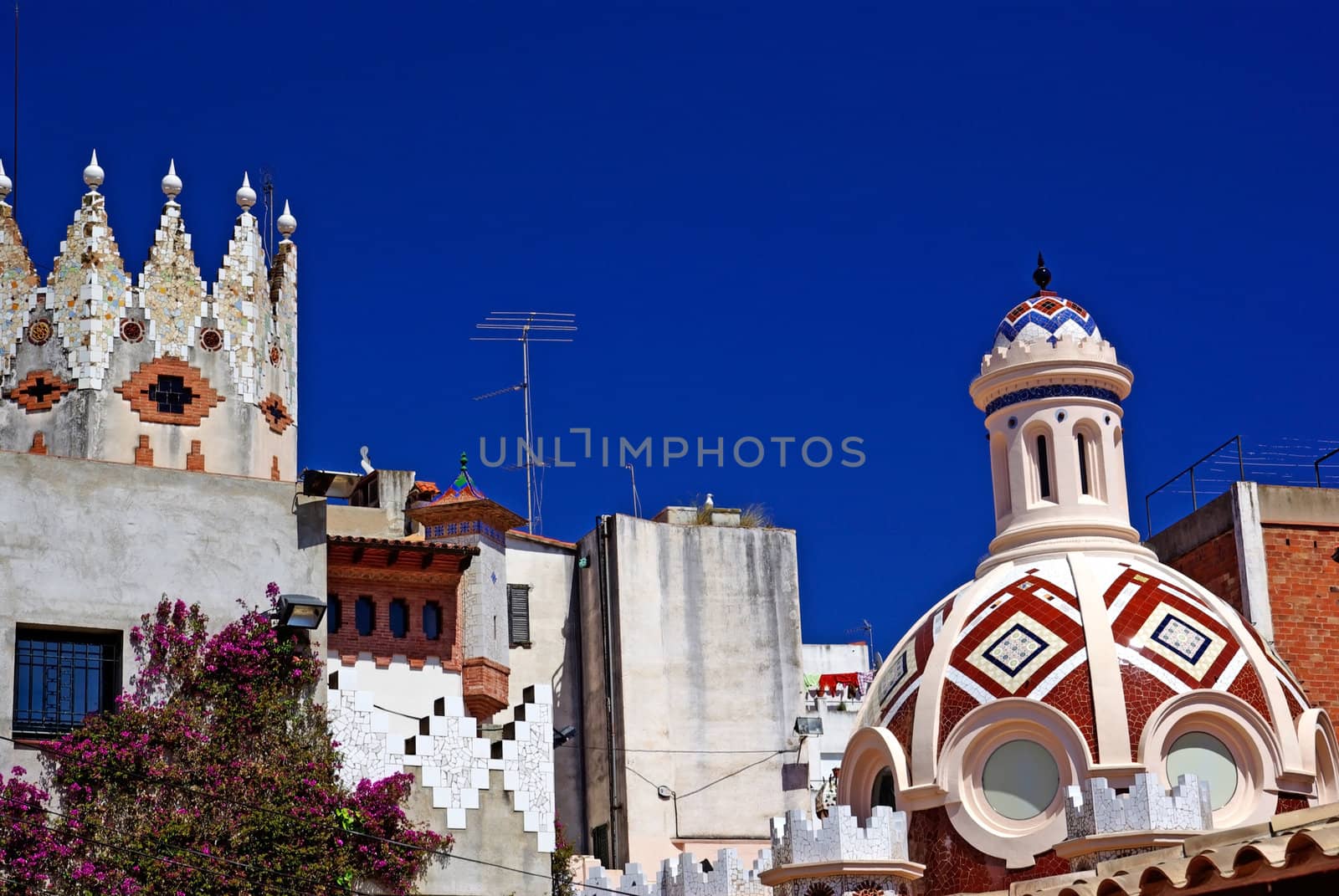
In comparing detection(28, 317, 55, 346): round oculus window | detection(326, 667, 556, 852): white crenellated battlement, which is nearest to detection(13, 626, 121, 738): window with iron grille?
detection(326, 667, 556, 852): white crenellated battlement

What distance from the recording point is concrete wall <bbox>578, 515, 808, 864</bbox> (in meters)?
39.8

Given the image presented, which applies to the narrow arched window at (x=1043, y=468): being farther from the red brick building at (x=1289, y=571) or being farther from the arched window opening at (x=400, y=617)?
the arched window opening at (x=400, y=617)

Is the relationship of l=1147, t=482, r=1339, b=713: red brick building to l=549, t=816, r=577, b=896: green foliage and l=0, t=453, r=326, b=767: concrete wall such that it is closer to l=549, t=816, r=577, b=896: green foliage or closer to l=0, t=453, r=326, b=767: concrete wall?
l=549, t=816, r=577, b=896: green foliage

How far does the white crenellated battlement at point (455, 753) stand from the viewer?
26.0 metres

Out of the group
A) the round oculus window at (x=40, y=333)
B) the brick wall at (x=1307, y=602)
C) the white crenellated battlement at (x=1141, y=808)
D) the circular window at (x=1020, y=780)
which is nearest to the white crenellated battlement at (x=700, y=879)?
the circular window at (x=1020, y=780)

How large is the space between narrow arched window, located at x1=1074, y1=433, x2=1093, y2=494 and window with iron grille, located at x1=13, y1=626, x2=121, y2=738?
42.1 ft

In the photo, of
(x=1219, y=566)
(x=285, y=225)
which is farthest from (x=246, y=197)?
(x=1219, y=566)

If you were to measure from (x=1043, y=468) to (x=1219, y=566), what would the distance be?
390 cm

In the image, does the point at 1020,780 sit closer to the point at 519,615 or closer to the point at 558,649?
the point at 519,615

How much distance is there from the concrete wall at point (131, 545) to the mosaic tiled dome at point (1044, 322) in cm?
979

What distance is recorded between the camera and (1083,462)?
30.2 m

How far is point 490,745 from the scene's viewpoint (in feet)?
88.8

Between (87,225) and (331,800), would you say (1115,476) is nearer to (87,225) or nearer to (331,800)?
(331,800)

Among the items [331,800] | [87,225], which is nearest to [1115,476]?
[331,800]
